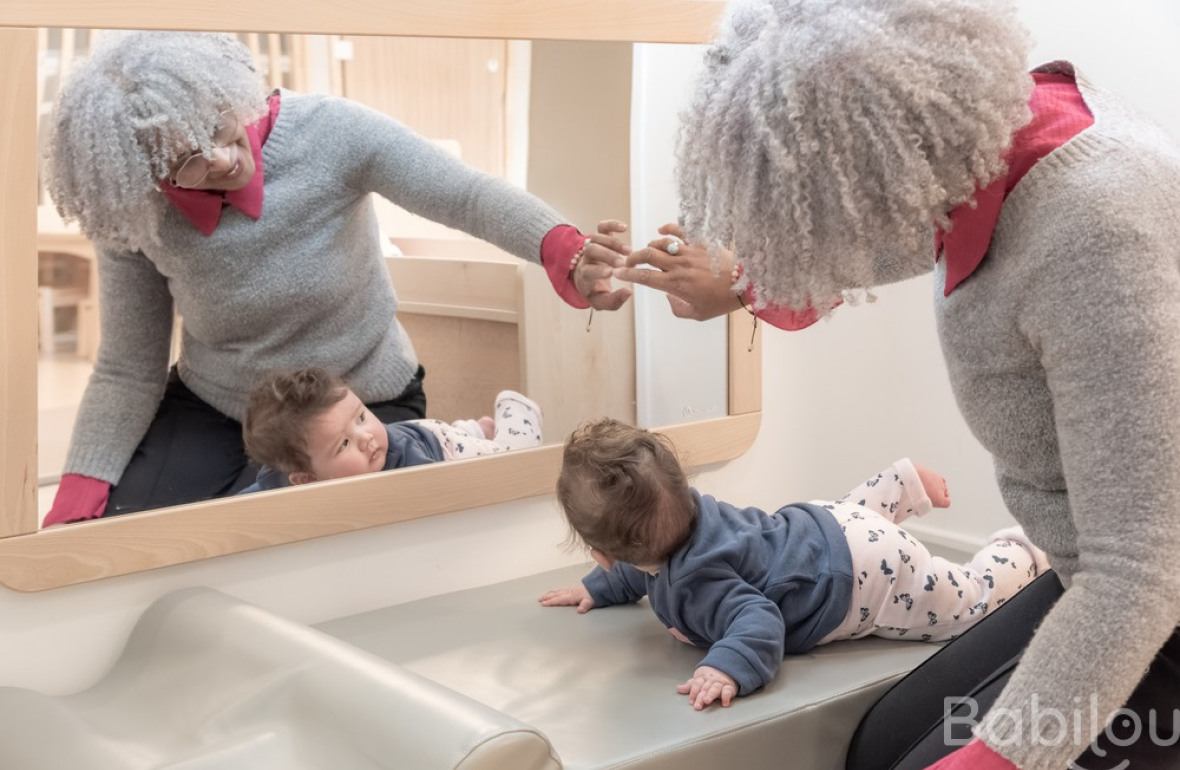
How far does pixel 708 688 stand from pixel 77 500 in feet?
2.17

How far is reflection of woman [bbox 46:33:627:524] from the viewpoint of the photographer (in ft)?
4.15

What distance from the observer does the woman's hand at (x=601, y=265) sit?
1.57m

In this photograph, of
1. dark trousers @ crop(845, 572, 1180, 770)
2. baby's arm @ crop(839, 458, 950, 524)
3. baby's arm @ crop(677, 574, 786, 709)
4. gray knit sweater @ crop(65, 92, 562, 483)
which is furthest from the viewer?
baby's arm @ crop(839, 458, 950, 524)

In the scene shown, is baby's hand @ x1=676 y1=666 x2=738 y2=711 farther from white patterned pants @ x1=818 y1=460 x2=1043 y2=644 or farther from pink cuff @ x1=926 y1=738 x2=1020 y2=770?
pink cuff @ x1=926 y1=738 x2=1020 y2=770

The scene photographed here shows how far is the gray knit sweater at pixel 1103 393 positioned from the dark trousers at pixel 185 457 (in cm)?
86

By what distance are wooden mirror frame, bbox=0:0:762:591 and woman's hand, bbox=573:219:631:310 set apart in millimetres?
201

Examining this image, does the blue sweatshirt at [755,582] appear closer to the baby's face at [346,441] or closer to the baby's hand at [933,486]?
the baby's hand at [933,486]

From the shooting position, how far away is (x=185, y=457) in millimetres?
1396

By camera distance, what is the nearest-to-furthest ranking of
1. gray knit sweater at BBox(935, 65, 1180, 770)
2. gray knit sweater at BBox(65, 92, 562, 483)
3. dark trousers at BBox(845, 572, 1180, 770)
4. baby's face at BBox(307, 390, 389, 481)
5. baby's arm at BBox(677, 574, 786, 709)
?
gray knit sweater at BBox(935, 65, 1180, 770) → dark trousers at BBox(845, 572, 1180, 770) → baby's arm at BBox(677, 574, 786, 709) → gray knit sweater at BBox(65, 92, 562, 483) → baby's face at BBox(307, 390, 389, 481)

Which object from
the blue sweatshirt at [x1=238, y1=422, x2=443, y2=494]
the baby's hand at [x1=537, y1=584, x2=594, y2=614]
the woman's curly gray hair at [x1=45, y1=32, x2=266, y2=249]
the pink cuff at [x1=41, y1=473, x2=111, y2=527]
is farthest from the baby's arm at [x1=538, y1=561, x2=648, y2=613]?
the woman's curly gray hair at [x1=45, y1=32, x2=266, y2=249]

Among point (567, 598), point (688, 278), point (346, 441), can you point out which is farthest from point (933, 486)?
point (346, 441)

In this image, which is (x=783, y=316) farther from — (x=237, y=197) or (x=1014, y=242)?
(x=237, y=197)

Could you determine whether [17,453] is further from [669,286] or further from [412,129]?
[669,286]

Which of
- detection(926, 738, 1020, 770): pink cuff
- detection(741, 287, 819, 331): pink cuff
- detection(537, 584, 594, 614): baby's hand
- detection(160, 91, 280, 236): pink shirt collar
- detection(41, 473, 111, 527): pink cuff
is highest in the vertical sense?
detection(160, 91, 280, 236): pink shirt collar
